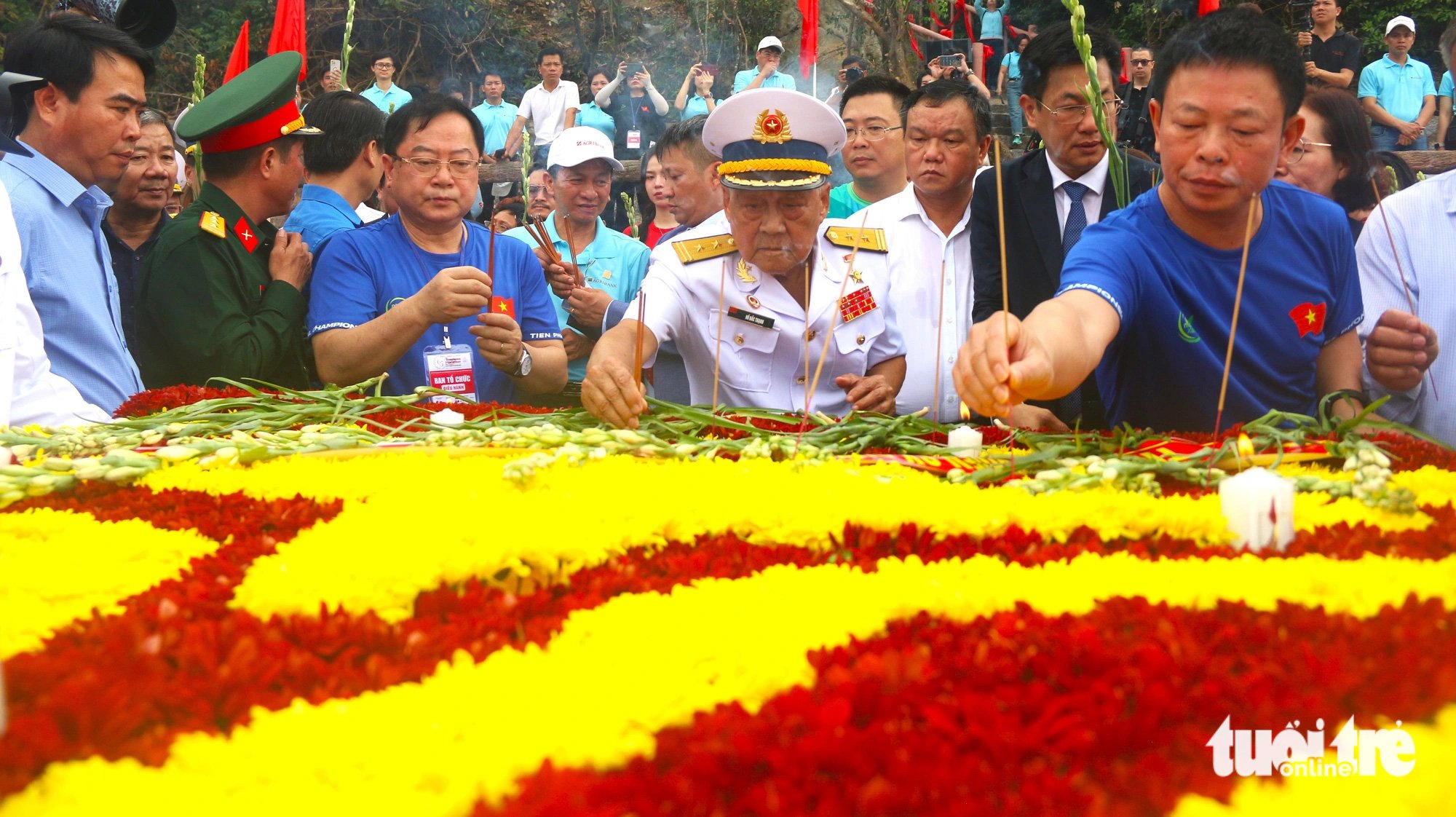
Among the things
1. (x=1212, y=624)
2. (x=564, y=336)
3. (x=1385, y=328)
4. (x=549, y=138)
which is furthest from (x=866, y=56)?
(x=1212, y=624)

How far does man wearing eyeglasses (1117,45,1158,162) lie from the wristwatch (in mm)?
3510

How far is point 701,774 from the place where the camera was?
88cm

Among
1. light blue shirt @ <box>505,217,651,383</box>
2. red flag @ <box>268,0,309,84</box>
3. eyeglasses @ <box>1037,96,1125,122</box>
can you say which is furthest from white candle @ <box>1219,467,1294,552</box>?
red flag @ <box>268,0,309,84</box>

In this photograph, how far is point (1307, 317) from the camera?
2.52m

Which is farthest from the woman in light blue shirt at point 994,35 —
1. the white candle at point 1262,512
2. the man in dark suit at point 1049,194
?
the white candle at point 1262,512

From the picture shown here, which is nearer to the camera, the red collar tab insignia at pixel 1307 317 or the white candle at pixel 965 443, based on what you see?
the white candle at pixel 965 443

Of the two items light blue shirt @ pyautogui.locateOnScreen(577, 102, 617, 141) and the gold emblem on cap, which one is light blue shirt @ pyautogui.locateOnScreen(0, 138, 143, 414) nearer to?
the gold emblem on cap

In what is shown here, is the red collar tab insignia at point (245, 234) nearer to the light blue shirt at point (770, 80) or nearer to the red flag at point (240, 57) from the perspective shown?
the red flag at point (240, 57)

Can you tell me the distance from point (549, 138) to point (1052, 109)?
585 cm

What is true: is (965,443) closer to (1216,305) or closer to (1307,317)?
(1216,305)

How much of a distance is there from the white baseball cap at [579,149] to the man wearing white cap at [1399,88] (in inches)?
260

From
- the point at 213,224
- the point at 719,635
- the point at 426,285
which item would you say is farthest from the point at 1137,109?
the point at 719,635

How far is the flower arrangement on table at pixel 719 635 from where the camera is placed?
0.88m

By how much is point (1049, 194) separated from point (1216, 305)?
1.45 m
